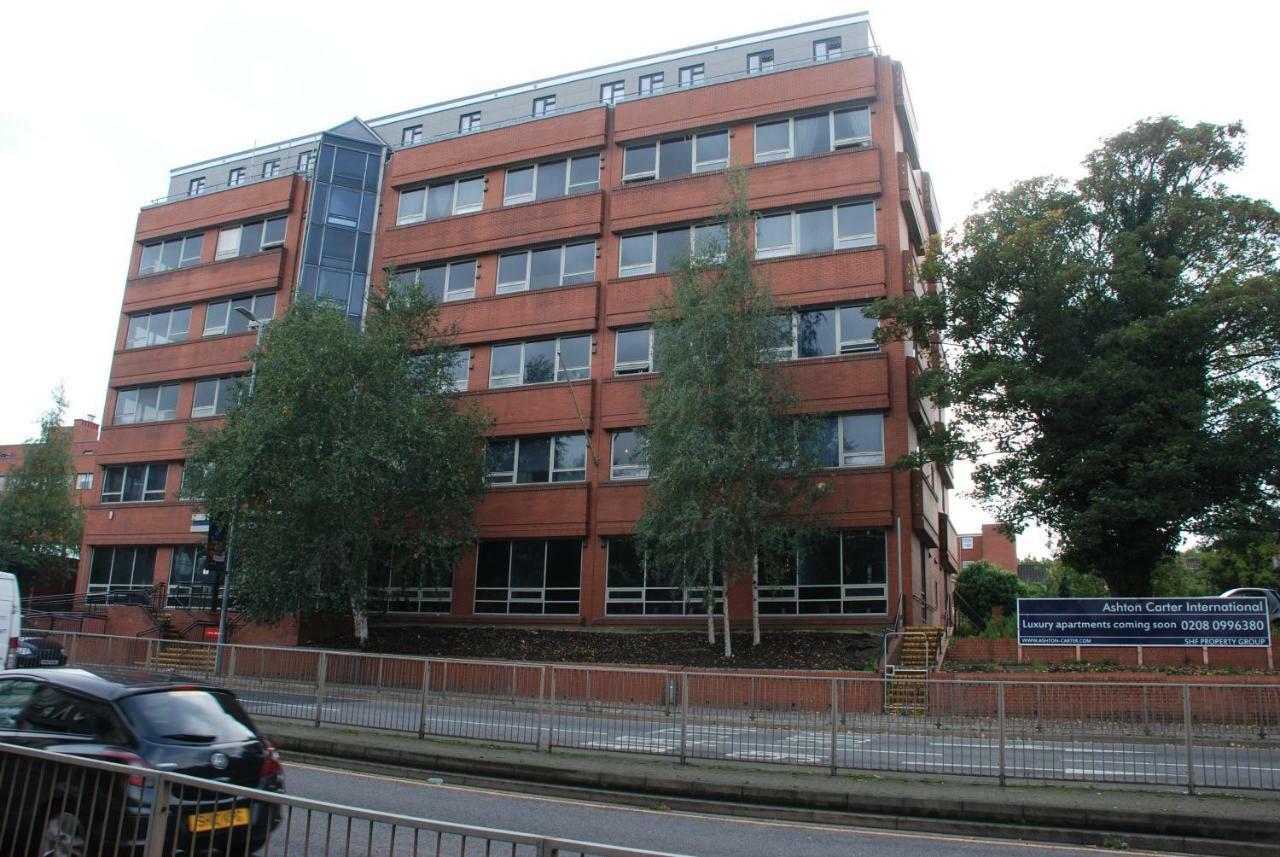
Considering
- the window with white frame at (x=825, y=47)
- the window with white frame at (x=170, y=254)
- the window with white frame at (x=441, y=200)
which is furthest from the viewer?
the window with white frame at (x=170, y=254)

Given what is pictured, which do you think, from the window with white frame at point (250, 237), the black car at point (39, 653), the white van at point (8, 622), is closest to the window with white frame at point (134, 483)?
the window with white frame at point (250, 237)

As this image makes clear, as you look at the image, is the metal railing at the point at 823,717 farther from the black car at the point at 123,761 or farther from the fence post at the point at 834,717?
the black car at the point at 123,761

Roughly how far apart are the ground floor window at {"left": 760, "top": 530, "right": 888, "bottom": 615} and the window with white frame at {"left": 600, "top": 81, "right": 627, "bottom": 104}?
763 inches

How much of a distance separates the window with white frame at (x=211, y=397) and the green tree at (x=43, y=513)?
17852 millimetres

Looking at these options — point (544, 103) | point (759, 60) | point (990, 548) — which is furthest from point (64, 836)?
point (990, 548)

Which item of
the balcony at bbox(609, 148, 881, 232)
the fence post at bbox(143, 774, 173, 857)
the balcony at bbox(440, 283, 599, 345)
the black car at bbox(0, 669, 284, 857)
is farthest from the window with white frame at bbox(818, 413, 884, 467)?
the fence post at bbox(143, 774, 173, 857)

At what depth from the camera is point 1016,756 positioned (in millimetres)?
10906

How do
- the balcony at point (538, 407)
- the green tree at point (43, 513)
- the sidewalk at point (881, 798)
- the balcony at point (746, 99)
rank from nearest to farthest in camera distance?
Answer: the sidewalk at point (881, 798)
the balcony at point (746, 99)
the balcony at point (538, 407)
the green tree at point (43, 513)

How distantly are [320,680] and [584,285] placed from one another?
19.3 m

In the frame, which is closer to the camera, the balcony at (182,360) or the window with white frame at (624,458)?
the window with white frame at (624,458)

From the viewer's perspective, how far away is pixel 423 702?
1334 centimetres

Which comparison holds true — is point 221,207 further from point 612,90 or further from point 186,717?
point 186,717

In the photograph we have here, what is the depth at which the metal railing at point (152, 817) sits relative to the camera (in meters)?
4.52

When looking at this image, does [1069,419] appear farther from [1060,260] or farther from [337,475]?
[337,475]
